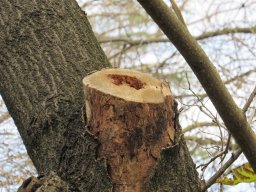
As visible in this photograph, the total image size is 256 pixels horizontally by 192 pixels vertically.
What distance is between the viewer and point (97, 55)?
5.16 ft

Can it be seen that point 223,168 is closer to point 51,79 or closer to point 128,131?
point 128,131

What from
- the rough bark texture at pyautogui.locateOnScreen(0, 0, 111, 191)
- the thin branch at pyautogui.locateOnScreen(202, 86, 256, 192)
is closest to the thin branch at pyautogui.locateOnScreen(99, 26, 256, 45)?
the rough bark texture at pyautogui.locateOnScreen(0, 0, 111, 191)

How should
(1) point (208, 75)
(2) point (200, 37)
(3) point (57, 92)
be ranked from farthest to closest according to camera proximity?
(2) point (200, 37) < (3) point (57, 92) < (1) point (208, 75)

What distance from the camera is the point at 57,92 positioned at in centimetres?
147

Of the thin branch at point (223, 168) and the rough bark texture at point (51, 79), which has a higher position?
the rough bark texture at point (51, 79)

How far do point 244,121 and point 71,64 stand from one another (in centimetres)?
56

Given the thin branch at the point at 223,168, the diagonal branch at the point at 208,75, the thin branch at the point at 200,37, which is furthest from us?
the thin branch at the point at 200,37

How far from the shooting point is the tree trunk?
1.30 meters

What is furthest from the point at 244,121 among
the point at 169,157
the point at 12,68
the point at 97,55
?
the point at 12,68

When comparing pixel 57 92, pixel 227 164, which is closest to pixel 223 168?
pixel 227 164

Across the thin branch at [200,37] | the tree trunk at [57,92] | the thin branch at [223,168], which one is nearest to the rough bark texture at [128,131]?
the tree trunk at [57,92]

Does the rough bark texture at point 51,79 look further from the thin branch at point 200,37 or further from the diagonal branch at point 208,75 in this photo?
the thin branch at point 200,37

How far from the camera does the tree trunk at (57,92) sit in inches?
51.2

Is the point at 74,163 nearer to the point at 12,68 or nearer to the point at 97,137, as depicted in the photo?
the point at 97,137
